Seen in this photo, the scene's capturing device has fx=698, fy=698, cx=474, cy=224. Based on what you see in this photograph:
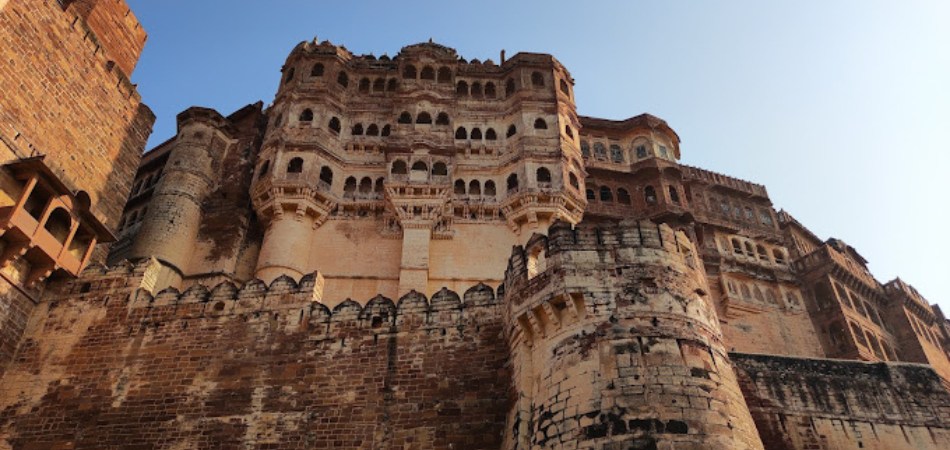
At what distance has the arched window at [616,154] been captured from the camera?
105 ft

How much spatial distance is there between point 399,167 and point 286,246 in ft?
17.0

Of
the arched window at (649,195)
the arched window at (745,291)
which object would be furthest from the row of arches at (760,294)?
the arched window at (649,195)

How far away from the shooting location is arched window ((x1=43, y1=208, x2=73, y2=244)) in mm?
15133

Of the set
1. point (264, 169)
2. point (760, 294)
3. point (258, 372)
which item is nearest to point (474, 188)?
point (264, 169)

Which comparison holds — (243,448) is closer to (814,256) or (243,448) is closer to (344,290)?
(344,290)

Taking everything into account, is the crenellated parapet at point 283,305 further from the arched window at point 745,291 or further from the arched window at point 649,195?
the arched window at point 745,291

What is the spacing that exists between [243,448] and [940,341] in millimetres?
38220

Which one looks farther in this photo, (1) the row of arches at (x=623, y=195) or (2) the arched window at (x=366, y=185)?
(1) the row of arches at (x=623, y=195)

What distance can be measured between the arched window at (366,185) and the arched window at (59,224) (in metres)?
11.3

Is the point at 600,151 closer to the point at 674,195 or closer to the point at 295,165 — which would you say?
the point at 674,195

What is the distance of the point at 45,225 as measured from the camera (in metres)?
14.9

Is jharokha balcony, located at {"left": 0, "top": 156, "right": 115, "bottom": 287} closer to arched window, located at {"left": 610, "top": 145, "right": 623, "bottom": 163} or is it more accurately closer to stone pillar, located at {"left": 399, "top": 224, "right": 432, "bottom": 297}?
stone pillar, located at {"left": 399, "top": 224, "right": 432, "bottom": 297}

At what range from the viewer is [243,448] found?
1232 cm

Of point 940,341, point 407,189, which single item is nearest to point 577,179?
point 407,189
